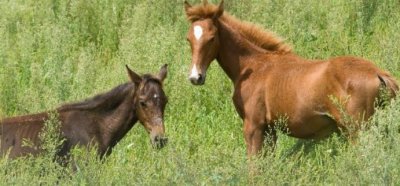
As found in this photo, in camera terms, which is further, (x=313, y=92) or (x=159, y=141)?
(x=313, y=92)

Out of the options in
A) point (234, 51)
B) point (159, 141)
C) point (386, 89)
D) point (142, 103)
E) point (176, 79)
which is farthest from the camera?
point (176, 79)

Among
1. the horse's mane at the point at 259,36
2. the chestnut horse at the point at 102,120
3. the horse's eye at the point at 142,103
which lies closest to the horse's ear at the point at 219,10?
the horse's mane at the point at 259,36

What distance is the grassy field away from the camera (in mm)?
8750

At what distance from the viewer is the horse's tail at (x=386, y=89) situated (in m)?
9.82

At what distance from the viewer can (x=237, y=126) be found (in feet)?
40.8

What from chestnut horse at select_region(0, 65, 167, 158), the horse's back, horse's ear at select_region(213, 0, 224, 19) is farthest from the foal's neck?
horse's ear at select_region(213, 0, 224, 19)

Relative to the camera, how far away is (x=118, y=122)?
10.4 metres

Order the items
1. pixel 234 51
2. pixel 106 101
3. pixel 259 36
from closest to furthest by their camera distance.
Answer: pixel 106 101 → pixel 234 51 → pixel 259 36

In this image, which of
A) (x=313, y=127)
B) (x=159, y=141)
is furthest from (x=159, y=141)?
(x=313, y=127)

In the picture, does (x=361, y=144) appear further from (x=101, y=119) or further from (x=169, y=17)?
(x=169, y=17)

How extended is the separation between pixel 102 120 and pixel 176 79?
2.77 metres

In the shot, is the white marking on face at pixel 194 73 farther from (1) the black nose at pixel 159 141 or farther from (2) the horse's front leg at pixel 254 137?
(1) the black nose at pixel 159 141

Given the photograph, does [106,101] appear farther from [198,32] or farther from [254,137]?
[254,137]

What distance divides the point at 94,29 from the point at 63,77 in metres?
2.74
